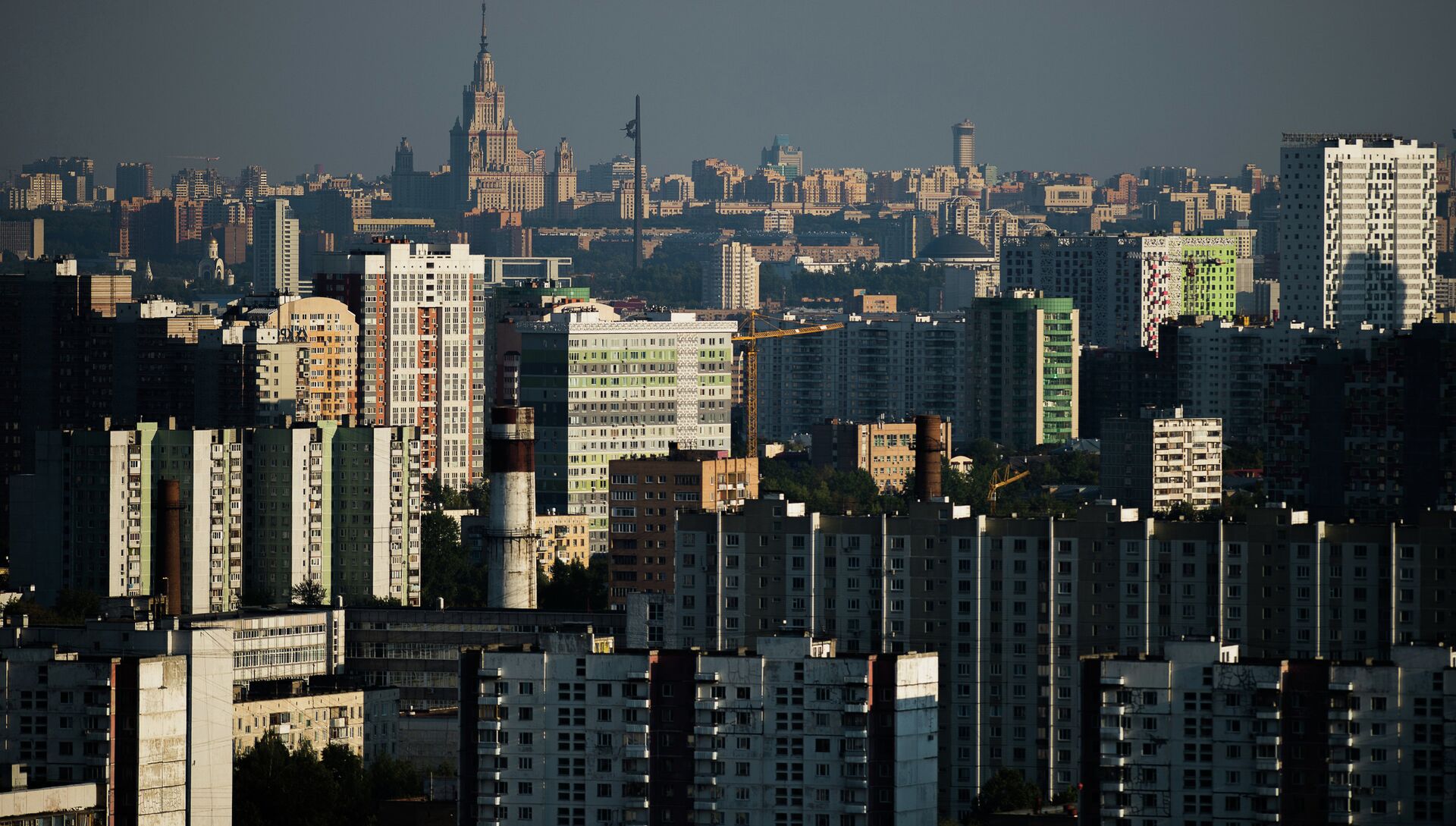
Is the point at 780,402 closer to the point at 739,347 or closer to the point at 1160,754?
the point at 739,347

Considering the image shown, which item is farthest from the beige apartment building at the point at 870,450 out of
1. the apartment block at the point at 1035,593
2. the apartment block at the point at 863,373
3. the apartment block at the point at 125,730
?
the apartment block at the point at 125,730

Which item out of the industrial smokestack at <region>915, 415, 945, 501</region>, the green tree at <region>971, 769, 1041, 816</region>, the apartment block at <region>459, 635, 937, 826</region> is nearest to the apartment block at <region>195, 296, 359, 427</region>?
the industrial smokestack at <region>915, 415, 945, 501</region>

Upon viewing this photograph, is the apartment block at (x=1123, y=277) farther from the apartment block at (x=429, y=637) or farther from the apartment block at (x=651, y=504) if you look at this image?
the apartment block at (x=429, y=637)

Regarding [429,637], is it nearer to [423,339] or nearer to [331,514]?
[331,514]

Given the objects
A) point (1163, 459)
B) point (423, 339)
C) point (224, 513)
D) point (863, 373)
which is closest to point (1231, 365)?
point (1163, 459)

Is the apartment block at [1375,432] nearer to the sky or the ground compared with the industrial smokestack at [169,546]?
nearer to the sky

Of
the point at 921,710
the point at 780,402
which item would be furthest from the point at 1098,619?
the point at 780,402
